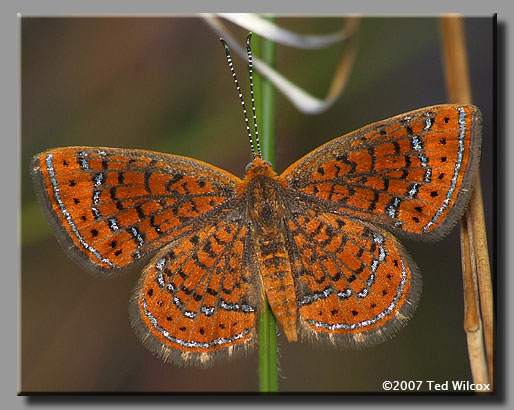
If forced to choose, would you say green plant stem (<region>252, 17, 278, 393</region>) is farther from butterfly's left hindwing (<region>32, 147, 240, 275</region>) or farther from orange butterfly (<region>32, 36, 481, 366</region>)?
butterfly's left hindwing (<region>32, 147, 240, 275</region>)

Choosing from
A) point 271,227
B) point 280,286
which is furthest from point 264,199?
point 280,286

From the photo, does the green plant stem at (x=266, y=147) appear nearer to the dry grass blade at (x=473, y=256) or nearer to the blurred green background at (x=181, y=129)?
the blurred green background at (x=181, y=129)

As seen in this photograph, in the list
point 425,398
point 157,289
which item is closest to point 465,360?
point 425,398

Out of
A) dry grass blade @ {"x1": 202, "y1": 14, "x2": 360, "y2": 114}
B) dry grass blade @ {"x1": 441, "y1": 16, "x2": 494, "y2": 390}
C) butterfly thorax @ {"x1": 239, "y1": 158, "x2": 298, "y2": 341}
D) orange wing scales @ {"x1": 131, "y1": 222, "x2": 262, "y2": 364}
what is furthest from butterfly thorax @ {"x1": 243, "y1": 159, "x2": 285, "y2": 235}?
dry grass blade @ {"x1": 441, "y1": 16, "x2": 494, "y2": 390}

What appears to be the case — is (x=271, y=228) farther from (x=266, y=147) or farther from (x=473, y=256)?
(x=473, y=256)

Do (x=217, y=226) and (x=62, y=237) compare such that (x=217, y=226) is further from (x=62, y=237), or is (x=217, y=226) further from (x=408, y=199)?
(x=408, y=199)

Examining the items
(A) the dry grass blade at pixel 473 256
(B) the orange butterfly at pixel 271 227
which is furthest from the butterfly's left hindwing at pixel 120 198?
(A) the dry grass blade at pixel 473 256
